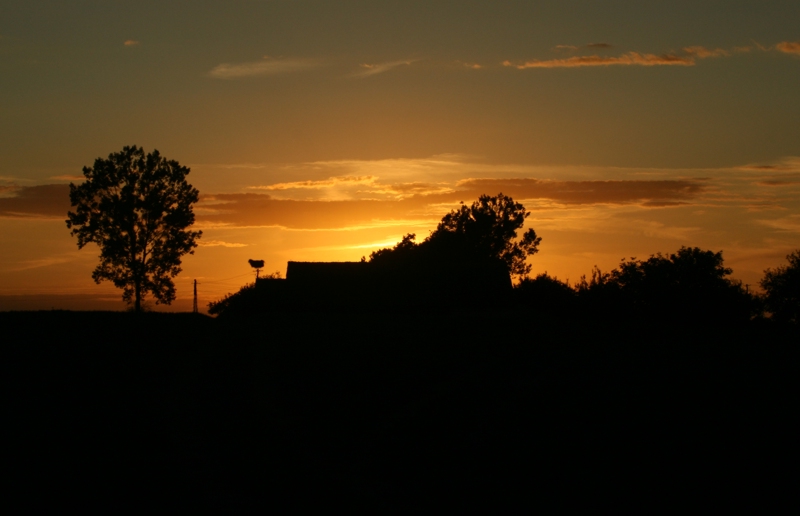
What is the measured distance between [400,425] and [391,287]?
34.6 metres

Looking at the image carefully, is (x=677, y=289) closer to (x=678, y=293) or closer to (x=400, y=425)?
(x=678, y=293)

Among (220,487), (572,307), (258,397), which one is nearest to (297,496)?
(220,487)

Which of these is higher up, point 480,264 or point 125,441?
point 480,264

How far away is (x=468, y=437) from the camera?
545 inches

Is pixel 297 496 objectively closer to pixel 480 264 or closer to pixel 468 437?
pixel 468 437

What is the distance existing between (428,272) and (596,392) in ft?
114

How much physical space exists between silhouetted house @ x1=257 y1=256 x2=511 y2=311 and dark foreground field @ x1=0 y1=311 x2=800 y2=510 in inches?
919

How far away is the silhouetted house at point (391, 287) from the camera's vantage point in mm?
48594

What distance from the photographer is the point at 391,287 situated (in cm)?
4959

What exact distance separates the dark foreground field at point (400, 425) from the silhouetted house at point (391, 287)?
2333cm

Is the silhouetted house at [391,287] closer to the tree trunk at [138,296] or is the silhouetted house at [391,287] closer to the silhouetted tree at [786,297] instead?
the tree trunk at [138,296]

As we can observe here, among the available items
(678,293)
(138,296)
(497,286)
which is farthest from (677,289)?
(138,296)

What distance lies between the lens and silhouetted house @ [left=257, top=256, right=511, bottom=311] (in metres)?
48.6

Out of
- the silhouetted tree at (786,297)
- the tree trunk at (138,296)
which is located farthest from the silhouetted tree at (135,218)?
the silhouetted tree at (786,297)
